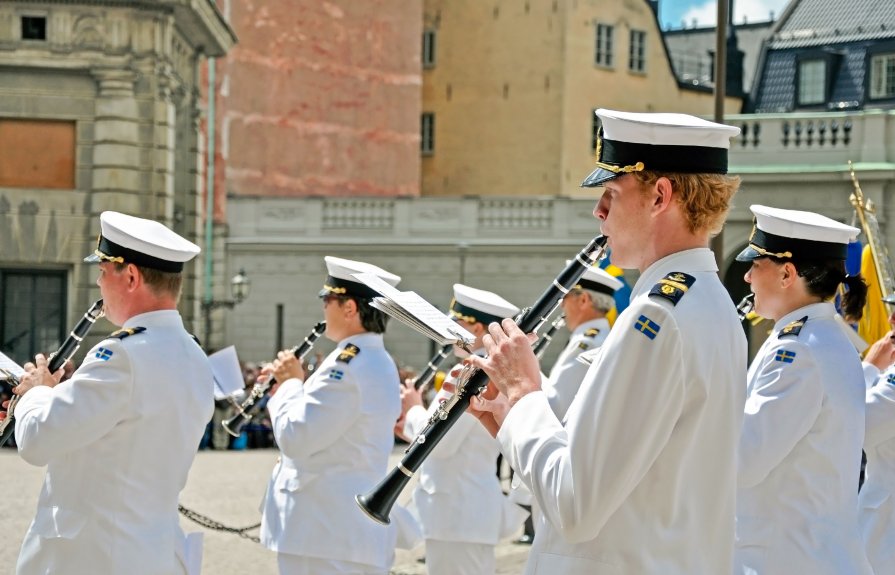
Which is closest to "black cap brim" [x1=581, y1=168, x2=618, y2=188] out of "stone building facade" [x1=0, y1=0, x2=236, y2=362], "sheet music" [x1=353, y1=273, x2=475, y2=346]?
"sheet music" [x1=353, y1=273, x2=475, y2=346]

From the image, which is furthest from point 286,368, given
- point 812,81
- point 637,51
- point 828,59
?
point 637,51

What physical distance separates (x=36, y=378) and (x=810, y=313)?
9.72 ft

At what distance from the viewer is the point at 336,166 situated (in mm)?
39500

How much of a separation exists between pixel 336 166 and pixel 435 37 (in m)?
Result: 5.93

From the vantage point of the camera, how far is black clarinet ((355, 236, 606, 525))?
13.0 feet

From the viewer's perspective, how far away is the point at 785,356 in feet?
16.8

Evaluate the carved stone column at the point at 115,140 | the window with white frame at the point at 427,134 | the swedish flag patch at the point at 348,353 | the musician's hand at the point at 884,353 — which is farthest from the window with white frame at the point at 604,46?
the musician's hand at the point at 884,353

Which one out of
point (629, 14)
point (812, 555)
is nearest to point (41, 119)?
point (812, 555)

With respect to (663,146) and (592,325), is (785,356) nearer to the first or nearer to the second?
(663,146)

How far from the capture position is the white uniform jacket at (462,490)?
8562 millimetres

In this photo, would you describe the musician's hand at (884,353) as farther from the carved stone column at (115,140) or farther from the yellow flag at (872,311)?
the carved stone column at (115,140)

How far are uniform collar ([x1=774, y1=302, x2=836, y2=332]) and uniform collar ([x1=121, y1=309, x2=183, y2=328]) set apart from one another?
229cm

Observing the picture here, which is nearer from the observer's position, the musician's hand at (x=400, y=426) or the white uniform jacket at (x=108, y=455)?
the white uniform jacket at (x=108, y=455)

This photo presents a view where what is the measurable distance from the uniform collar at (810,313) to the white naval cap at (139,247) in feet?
7.49
